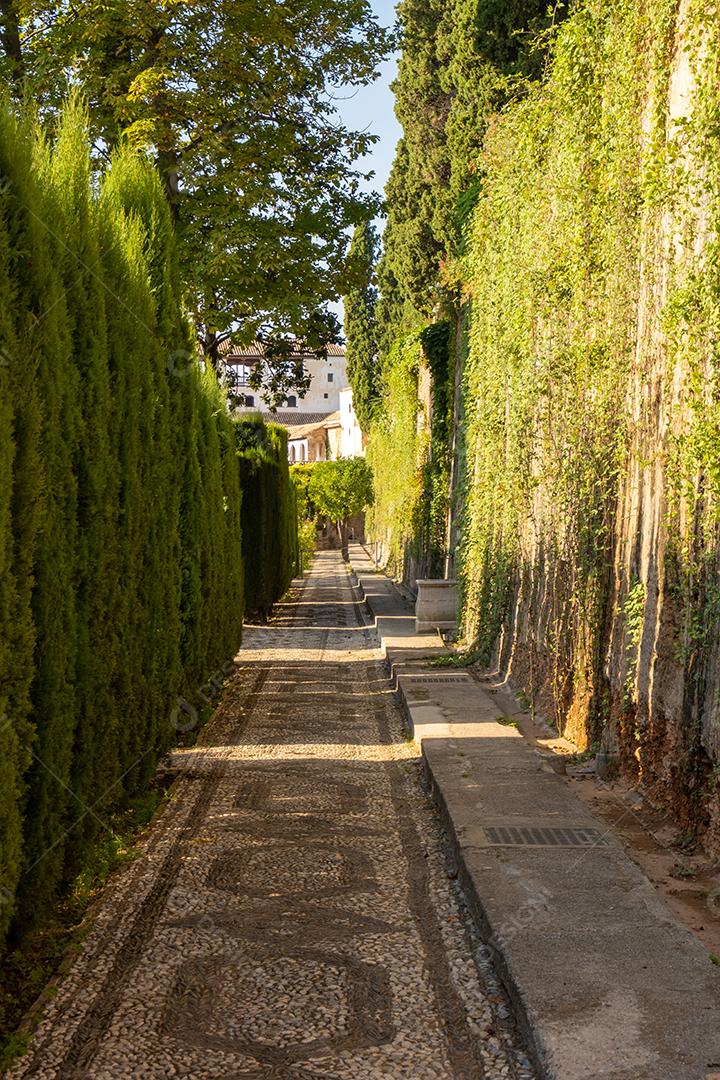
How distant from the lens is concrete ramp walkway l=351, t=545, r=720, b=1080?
295 cm

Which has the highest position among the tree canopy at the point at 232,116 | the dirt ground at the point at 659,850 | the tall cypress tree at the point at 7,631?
the tree canopy at the point at 232,116

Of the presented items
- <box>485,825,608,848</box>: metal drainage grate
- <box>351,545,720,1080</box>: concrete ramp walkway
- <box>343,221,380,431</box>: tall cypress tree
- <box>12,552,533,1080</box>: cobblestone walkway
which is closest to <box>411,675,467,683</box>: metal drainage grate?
<box>12,552,533,1080</box>: cobblestone walkway

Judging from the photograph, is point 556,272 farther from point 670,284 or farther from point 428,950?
point 428,950

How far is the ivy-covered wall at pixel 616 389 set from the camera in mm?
4980

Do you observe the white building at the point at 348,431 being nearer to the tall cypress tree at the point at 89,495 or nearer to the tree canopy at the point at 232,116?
the tree canopy at the point at 232,116

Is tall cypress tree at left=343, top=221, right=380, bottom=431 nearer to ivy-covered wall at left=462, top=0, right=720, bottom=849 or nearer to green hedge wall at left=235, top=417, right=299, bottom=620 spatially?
green hedge wall at left=235, top=417, right=299, bottom=620

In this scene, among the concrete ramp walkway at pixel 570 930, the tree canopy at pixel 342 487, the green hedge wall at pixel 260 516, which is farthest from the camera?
the tree canopy at pixel 342 487

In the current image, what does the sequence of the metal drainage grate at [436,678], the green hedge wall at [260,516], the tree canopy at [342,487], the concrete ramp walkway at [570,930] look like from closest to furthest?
the concrete ramp walkway at [570,930] → the metal drainage grate at [436,678] → the green hedge wall at [260,516] → the tree canopy at [342,487]

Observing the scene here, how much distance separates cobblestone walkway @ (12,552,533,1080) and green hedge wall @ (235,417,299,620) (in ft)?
31.5

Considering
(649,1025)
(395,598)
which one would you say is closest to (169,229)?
(649,1025)

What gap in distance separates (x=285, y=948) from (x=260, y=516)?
13225mm

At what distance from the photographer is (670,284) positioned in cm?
547

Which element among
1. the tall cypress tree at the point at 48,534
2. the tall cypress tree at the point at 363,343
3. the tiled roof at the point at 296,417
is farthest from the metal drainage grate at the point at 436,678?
the tiled roof at the point at 296,417

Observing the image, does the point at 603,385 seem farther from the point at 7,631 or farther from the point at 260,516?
the point at 260,516
